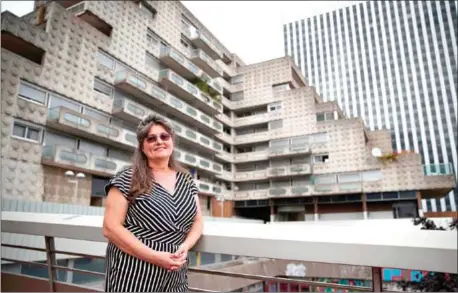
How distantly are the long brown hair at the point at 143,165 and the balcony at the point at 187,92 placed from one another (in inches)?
785

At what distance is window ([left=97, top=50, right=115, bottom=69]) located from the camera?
1695 cm

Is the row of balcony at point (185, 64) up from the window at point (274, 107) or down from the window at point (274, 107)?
up

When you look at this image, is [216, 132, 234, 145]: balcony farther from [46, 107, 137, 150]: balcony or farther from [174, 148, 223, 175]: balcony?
[46, 107, 137, 150]: balcony

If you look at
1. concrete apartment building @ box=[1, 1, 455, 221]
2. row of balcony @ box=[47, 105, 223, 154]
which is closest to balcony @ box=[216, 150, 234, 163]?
concrete apartment building @ box=[1, 1, 455, 221]

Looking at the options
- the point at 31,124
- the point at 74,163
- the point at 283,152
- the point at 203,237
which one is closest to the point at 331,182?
the point at 283,152

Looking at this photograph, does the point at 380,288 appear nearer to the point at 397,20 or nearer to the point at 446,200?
the point at 397,20

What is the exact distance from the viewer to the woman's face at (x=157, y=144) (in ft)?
5.23

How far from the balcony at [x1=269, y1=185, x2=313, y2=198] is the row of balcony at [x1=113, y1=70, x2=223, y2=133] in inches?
280

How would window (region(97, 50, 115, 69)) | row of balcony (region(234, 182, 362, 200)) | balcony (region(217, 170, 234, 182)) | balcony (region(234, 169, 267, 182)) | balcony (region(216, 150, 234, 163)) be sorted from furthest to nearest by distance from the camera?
balcony (region(234, 169, 267, 182)), balcony (region(216, 150, 234, 163)), balcony (region(217, 170, 234, 182)), row of balcony (region(234, 182, 362, 200)), window (region(97, 50, 115, 69))

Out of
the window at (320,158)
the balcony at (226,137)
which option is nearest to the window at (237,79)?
the balcony at (226,137)

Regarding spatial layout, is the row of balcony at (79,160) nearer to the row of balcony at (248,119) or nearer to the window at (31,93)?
the window at (31,93)

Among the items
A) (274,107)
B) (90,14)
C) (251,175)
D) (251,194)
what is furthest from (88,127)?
(274,107)

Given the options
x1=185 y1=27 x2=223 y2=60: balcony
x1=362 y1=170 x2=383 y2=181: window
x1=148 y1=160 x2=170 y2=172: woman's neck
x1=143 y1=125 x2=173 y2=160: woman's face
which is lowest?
x1=148 y1=160 x2=170 y2=172: woman's neck

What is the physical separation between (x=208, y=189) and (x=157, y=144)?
2264cm
